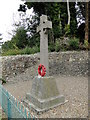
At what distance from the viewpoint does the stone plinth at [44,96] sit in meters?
3.24

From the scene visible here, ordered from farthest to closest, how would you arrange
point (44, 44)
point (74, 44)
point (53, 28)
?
1. point (53, 28)
2. point (74, 44)
3. point (44, 44)

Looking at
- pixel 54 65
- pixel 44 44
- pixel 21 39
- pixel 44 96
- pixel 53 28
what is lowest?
pixel 44 96

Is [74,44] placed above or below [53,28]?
below

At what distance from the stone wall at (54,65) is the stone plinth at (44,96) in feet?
13.1

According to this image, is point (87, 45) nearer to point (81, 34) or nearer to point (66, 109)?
point (81, 34)

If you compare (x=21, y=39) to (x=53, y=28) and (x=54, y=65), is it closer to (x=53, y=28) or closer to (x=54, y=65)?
(x=53, y=28)

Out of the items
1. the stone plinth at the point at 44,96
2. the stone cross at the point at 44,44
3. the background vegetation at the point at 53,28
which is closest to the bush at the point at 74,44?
the background vegetation at the point at 53,28

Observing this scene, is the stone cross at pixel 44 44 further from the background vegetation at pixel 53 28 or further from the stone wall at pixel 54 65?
the background vegetation at pixel 53 28

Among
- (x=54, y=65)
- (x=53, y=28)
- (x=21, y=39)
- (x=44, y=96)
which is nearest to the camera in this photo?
(x=44, y=96)

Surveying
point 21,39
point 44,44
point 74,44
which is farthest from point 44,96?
point 21,39

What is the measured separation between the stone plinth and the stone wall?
3.99 m

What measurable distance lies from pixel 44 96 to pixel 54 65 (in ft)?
16.1

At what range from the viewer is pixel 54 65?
811 centimetres

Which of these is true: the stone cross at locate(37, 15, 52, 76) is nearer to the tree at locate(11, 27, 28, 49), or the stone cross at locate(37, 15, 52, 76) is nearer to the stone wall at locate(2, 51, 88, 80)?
the stone wall at locate(2, 51, 88, 80)
